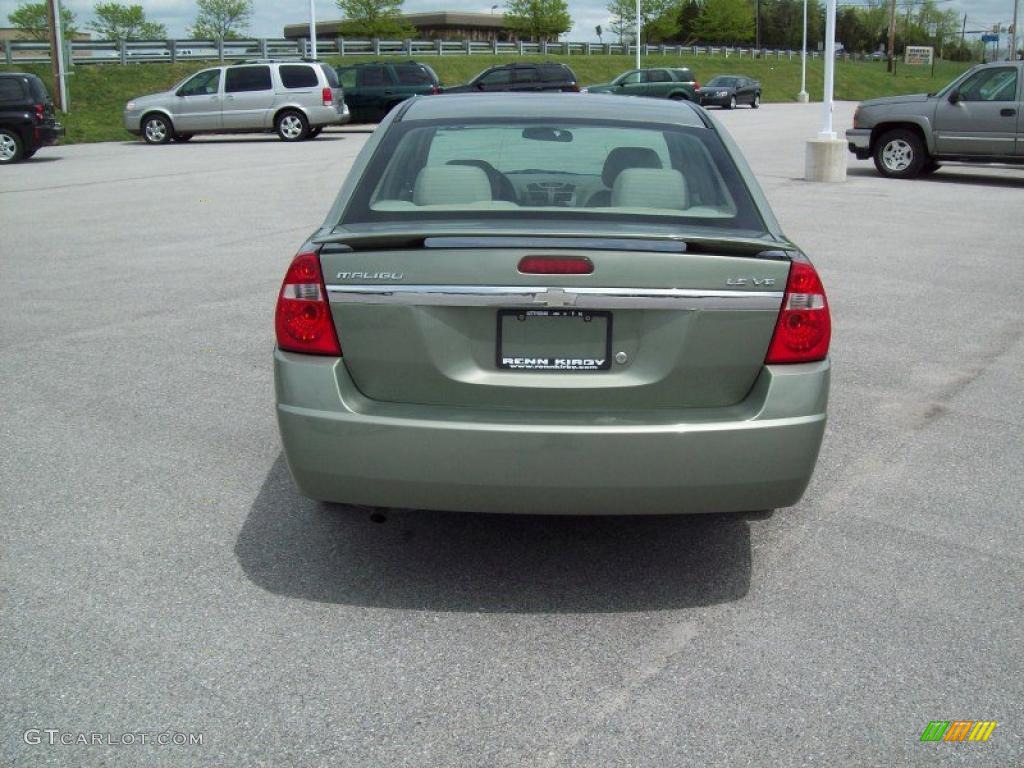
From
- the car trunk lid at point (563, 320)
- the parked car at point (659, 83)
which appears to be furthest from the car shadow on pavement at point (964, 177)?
the parked car at point (659, 83)

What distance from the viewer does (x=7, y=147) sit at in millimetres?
23703

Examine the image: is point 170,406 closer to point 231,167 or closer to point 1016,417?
point 1016,417

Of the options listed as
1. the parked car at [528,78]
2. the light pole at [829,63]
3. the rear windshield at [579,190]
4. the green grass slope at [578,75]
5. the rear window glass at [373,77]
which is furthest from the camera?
the green grass slope at [578,75]

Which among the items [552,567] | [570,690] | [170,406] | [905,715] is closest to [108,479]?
[170,406]

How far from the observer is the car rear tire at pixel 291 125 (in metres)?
28.9

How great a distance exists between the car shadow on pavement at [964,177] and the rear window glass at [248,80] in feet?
47.2

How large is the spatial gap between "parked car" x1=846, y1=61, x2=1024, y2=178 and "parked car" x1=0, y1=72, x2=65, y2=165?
50.3 feet

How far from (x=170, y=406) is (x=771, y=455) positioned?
145 inches

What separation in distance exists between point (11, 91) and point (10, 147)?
1.08 m

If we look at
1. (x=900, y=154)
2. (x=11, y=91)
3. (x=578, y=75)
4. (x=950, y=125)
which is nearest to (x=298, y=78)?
(x=11, y=91)

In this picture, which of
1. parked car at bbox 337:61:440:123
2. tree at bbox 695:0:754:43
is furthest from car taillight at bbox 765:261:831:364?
tree at bbox 695:0:754:43

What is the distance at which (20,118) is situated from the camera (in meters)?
23.5

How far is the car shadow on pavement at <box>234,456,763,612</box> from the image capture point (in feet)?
13.3

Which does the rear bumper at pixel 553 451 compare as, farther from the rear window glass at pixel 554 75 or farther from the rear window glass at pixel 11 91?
the rear window glass at pixel 554 75
